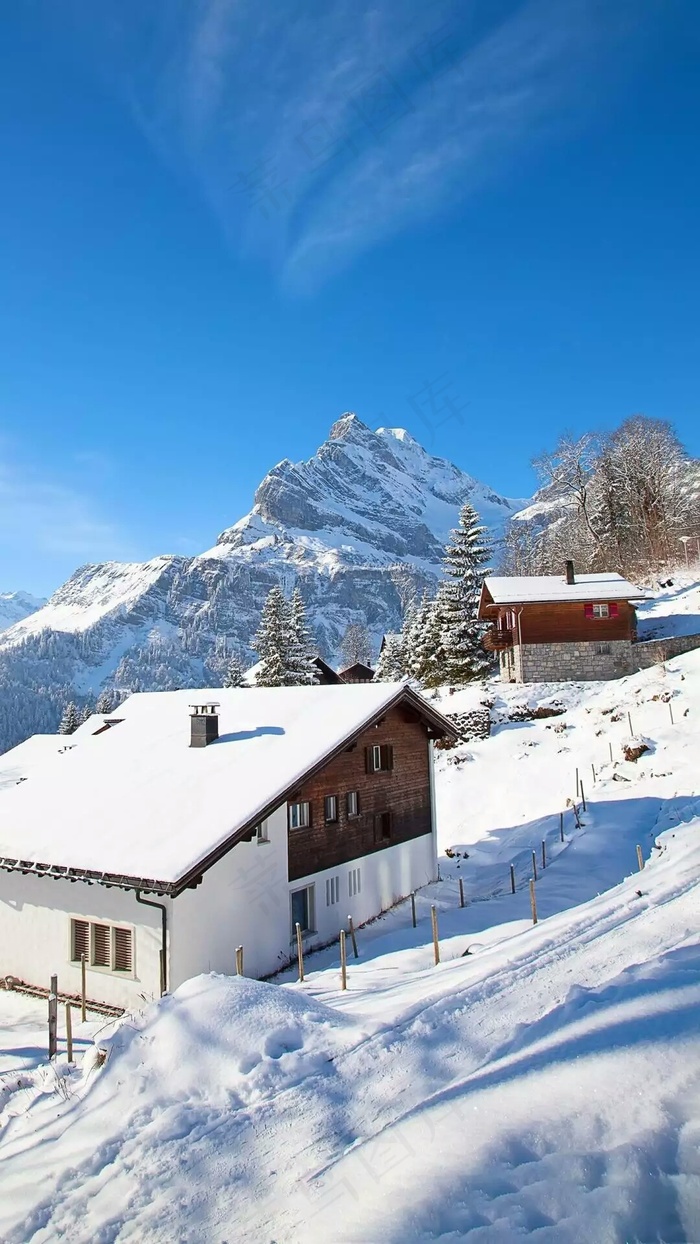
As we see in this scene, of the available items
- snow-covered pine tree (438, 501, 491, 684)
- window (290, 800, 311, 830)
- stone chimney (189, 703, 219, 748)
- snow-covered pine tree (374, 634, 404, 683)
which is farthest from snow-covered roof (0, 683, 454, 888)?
snow-covered pine tree (374, 634, 404, 683)

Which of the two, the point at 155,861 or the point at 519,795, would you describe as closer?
the point at 155,861

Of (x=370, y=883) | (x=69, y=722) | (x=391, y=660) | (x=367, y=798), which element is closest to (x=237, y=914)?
(x=370, y=883)

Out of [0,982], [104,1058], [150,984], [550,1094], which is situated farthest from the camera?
[0,982]

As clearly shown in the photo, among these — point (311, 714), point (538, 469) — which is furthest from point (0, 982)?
point (538, 469)

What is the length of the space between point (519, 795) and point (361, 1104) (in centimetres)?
2416

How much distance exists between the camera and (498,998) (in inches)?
307

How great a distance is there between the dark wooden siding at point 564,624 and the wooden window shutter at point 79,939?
3034 cm

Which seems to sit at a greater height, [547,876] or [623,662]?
[623,662]

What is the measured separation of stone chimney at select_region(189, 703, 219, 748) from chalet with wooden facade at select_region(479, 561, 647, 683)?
2501 centimetres

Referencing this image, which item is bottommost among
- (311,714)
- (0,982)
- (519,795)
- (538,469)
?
(0,982)

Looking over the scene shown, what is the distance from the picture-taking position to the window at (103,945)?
13.6 m

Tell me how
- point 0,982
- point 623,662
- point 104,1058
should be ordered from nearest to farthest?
point 104,1058 < point 0,982 < point 623,662

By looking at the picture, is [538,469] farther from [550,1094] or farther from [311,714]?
[550,1094]

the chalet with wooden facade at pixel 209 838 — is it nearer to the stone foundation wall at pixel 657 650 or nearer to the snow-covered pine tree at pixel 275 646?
the stone foundation wall at pixel 657 650
